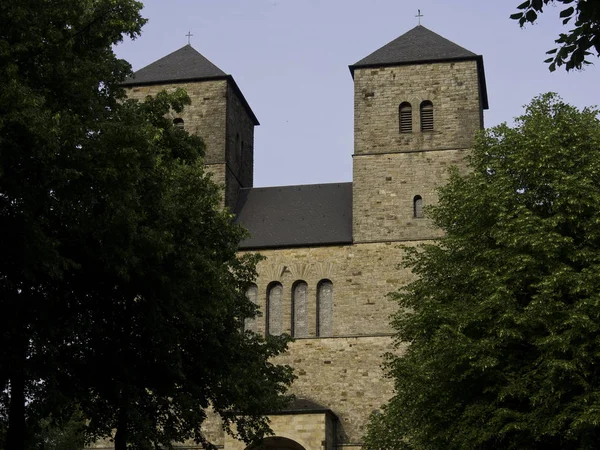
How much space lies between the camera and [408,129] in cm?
3997

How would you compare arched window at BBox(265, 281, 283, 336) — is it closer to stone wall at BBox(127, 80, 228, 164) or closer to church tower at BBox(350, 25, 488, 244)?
church tower at BBox(350, 25, 488, 244)

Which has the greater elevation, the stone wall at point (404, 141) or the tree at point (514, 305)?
the stone wall at point (404, 141)

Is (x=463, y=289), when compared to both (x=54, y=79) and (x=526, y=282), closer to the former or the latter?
(x=526, y=282)

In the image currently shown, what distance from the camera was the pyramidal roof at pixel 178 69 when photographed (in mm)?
42750

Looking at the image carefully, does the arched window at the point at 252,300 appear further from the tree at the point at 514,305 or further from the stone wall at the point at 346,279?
the tree at the point at 514,305

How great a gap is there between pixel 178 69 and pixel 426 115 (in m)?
10.8

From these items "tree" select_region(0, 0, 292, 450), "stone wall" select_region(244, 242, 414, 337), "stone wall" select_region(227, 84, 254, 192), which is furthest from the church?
"tree" select_region(0, 0, 292, 450)

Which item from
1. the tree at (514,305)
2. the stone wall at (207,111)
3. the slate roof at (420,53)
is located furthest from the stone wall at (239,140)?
the tree at (514,305)

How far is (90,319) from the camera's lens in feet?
59.8

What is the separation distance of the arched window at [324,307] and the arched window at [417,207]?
13.1 feet

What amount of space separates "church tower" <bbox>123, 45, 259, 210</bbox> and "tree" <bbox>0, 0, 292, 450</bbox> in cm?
1974

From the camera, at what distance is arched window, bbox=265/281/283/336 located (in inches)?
1502

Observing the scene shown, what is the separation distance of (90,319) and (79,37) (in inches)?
190

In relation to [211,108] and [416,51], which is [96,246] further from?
[416,51]
